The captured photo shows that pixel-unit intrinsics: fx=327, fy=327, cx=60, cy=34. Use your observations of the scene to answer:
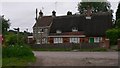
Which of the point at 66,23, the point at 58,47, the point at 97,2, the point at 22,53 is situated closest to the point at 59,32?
the point at 66,23

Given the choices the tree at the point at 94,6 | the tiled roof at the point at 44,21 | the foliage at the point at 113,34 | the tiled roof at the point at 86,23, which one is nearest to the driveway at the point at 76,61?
the foliage at the point at 113,34

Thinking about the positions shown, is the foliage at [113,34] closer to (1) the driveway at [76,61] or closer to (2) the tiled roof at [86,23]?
(2) the tiled roof at [86,23]

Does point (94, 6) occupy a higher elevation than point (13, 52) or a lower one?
higher

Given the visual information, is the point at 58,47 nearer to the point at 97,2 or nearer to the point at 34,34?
the point at 34,34

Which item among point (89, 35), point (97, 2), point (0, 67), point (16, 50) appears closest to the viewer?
point (0, 67)

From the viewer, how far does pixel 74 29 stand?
6712 centimetres

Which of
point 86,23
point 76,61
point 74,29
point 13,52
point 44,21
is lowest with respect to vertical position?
point 76,61

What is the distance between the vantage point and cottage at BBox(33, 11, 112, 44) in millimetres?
64625

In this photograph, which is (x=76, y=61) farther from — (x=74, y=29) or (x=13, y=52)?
(x=74, y=29)

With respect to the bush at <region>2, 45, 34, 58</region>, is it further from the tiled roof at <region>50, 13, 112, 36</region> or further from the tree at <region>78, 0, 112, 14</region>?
the tree at <region>78, 0, 112, 14</region>

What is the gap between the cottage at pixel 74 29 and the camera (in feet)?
212

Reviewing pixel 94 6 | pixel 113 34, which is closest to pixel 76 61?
pixel 113 34

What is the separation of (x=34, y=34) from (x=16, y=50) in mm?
47838

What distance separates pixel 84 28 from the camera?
66625 millimetres
